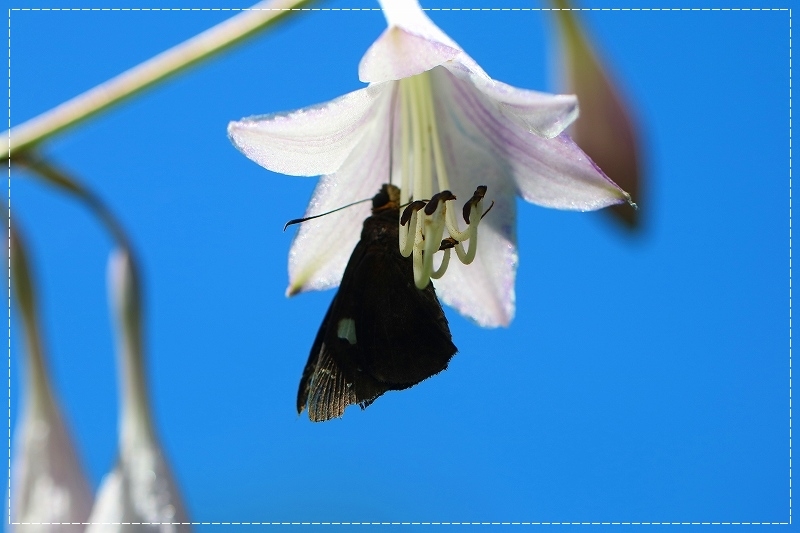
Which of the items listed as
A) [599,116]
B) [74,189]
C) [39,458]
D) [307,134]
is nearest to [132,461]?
[39,458]

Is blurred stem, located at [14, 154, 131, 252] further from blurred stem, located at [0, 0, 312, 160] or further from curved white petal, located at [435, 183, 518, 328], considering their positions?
curved white petal, located at [435, 183, 518, 328]

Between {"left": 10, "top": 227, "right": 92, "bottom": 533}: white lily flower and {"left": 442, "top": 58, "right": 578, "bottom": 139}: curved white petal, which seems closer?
{"left": 442, "top": 58, "right": 578, "bottom": 139}: curved white petal

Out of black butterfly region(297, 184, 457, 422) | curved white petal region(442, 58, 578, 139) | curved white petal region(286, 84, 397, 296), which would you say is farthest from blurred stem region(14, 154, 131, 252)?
curved white petal region(442, 58, 578, 139)

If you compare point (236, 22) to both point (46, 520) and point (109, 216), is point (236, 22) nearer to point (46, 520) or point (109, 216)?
point (109, 216)

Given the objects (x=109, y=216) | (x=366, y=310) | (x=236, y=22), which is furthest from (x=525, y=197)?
(x=109, y=216)

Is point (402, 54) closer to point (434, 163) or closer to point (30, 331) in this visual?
point (434, 163)

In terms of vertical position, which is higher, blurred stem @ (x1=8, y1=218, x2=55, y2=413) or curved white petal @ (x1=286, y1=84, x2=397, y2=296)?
curved white petal @ (x1=286, y1=84, x2=397, y2=296)
